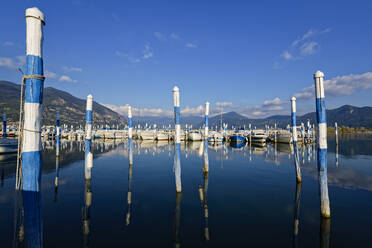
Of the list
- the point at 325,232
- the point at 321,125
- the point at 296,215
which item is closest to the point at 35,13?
the point at 321,125

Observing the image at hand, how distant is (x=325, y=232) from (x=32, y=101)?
37.6ft

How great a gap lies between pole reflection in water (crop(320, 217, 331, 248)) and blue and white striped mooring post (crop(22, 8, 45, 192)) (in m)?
9.81

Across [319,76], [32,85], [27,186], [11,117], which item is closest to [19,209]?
[27,186]

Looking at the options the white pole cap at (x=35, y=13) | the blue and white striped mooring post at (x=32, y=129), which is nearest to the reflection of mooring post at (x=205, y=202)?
the blue and white striped mooring post at (x=32, y=129)

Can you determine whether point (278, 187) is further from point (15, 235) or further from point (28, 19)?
point (28, 19)

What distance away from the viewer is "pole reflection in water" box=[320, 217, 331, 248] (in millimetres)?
7502

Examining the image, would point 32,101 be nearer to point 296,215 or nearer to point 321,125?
point 321,125

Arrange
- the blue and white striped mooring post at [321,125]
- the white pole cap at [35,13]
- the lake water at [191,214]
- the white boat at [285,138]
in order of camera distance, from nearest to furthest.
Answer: the white pole cap at [35,13], the lake water at [191,214], the blue and white striped mooring post at [321,125], the white boat at [285,138]

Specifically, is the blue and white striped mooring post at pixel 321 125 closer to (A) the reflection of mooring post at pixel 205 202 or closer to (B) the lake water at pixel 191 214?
(B) the lake water at pixel 191 214

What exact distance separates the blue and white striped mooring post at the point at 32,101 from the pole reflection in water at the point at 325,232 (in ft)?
32.2

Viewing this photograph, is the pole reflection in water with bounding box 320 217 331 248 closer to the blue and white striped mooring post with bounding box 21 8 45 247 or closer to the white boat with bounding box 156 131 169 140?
the blue and white striped mooring post with bounding box 21 8 45 247

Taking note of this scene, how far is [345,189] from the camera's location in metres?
14.6

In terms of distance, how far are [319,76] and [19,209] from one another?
55.9 ft

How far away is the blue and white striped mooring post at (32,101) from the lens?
412 centimetres
